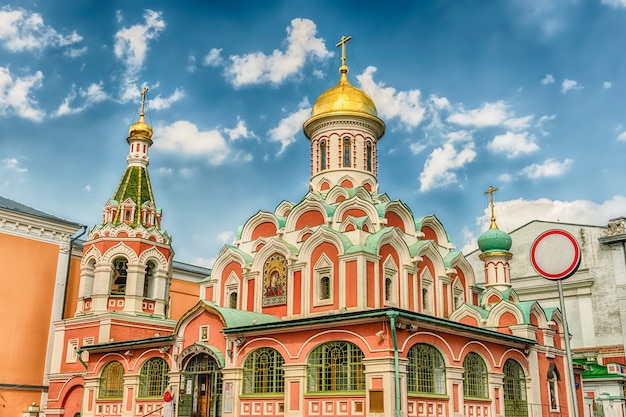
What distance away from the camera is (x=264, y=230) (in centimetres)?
2180

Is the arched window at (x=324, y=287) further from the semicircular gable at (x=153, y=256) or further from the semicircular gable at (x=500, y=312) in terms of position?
the semicircular gable at (x=153, y=256)

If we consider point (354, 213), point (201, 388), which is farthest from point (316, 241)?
point (201, 388)

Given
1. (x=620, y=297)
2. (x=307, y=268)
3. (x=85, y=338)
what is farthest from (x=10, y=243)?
(x=620, y=297)

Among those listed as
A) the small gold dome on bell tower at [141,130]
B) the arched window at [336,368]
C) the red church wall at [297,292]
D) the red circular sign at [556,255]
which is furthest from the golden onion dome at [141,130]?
the red circular sign at [556,255]

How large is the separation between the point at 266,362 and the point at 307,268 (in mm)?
3509

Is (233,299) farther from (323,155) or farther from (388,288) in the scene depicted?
(323,155)

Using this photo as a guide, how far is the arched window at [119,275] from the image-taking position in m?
23.0

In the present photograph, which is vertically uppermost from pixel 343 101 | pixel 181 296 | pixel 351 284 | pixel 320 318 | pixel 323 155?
pixel 343 101

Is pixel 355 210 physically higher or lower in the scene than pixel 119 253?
higher

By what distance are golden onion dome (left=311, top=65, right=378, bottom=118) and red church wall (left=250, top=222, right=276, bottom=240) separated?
14.4 feet

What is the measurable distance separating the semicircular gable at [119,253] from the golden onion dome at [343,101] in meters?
7.88

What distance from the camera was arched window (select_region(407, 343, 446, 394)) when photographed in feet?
50.4

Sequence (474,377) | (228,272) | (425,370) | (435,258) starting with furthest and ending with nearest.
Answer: (228,272) → (435,258) → (474,377) → (425,370)

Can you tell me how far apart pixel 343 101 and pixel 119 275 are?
988 centimetres
